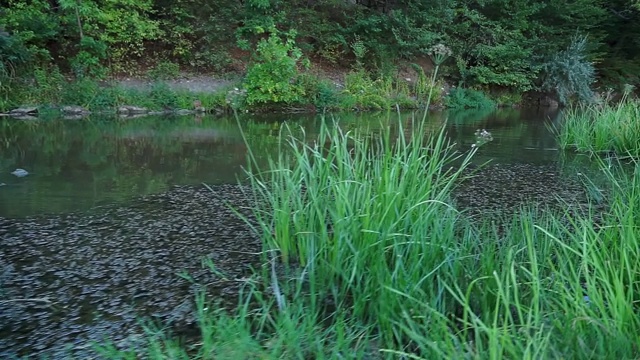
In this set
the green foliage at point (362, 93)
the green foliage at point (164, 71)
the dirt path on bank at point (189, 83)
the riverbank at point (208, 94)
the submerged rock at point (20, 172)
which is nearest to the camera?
the submerged rock at point (20, 172)

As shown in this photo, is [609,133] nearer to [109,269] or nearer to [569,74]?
[109,269]

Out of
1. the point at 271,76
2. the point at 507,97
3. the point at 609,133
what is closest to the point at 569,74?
the point at 507,97

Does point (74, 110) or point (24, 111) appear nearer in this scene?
point (24, 111)

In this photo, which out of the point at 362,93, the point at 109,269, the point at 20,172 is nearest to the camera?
the point at 109,269

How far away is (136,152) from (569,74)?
1440 centimetres

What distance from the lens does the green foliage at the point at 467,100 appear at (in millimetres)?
15781

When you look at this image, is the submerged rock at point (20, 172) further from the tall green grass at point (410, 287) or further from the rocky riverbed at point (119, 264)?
the tall green grass at point (410, 287)

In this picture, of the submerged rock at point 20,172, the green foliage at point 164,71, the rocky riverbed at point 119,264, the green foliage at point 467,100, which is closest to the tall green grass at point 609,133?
the rocky riverbed at point 119,264

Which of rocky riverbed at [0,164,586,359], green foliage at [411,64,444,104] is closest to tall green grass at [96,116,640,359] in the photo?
rocky riverbed at [0,164,586,359]

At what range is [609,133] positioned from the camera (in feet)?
21.0

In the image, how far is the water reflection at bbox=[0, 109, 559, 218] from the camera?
4.49 m

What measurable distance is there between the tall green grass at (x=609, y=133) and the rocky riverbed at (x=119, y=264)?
78.7 inches

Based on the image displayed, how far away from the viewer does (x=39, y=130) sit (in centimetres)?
814

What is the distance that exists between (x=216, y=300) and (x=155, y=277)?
1.36ft
